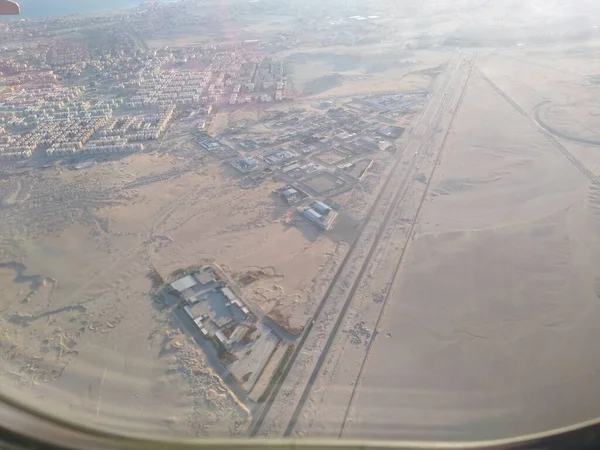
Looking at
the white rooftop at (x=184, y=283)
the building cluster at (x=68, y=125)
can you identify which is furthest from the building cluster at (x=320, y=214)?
the building cluster at (x=68, y=125)

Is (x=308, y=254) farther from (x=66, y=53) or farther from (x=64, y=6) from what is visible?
(x=64, y=6)

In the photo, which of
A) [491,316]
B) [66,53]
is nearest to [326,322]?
[491,316]

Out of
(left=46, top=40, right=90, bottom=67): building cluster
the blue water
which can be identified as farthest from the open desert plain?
the blue water

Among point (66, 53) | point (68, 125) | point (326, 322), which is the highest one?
point (66, 53)

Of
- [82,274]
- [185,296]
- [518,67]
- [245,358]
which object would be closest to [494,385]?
[245,358]

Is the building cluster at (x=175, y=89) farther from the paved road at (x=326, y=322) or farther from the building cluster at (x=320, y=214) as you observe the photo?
the paved road at (x=326, y=322)

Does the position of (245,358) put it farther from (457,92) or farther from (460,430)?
(457,92)

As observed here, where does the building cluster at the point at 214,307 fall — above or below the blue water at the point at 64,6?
below
